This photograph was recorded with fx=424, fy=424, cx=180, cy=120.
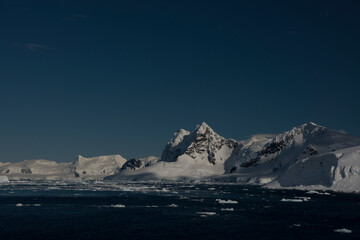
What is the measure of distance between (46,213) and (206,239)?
93.7 feet

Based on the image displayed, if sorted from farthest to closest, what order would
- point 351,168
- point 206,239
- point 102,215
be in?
point 351,168 < point 102,215 < point 206,239

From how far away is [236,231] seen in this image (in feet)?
141

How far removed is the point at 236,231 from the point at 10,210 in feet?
117

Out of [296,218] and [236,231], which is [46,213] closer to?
[236,231]

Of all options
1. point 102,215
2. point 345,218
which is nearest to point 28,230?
point 102,215

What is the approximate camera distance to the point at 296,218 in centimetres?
5338

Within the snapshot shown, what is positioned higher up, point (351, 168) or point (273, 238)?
point (351, 168)

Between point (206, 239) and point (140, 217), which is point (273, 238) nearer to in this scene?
point (206, 239)

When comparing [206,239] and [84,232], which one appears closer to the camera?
[206,239]

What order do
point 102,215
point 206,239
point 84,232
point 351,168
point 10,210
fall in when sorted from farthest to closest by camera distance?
point 351,168 → point 10,210 → point 102,215 → point 84,232 → point 206,239

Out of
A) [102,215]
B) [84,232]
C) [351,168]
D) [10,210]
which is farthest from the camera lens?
[351,168]

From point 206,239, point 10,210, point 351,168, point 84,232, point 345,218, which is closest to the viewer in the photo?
point 206,239

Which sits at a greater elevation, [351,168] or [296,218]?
[351,168]

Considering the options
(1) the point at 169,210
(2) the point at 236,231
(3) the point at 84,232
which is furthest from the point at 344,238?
(1) the point at 169,210
